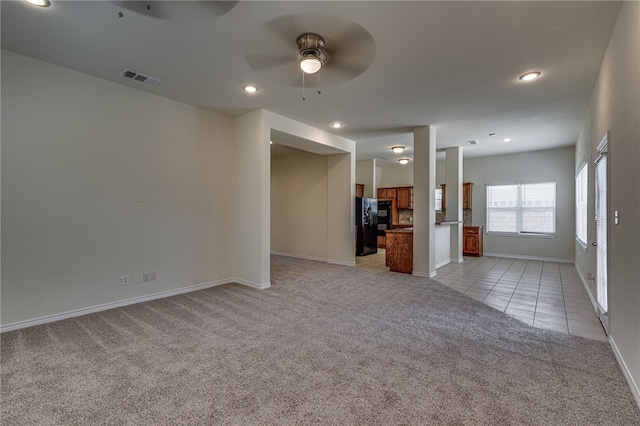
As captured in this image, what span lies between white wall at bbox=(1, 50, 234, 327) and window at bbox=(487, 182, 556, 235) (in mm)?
7313

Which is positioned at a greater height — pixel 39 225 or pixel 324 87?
pixel 324 87

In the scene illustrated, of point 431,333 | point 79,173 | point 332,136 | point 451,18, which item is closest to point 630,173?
point 451,18

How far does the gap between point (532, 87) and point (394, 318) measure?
338 cm

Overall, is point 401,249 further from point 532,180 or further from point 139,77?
point 139,77

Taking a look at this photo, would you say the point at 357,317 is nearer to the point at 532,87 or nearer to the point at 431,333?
the point at 431,333

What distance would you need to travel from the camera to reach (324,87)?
363cm

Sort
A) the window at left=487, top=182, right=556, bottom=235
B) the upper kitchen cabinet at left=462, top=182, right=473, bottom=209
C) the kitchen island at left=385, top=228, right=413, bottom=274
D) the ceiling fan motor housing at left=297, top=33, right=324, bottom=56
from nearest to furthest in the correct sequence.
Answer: the ceiling fan motor housing at left=297, top=33, right=324, bottom=56, the kitchen island at left=385, top=228, right=413, bottom=274, the window at left=487, top=182, right=556, bottom=235, the upper kitchen cabinet at left=462, top=182, right=473, bottom=209

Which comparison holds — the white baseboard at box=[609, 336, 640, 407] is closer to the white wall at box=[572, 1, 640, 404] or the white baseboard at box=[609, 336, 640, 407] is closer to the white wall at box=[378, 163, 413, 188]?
the white wall at box=[572, 1, 640, 404]

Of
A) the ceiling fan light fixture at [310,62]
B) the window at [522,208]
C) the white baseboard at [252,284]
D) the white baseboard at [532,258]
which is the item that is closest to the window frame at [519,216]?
the window at [522,208]

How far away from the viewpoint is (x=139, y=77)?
3391mm

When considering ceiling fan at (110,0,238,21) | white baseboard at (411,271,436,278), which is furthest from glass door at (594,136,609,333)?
ceiling fan at (110,0,238,21)

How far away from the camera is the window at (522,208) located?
7.14 metres

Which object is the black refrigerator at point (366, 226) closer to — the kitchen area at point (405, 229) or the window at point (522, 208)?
the kitchen area at point (405, 229)

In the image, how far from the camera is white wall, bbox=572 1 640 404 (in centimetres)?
188
